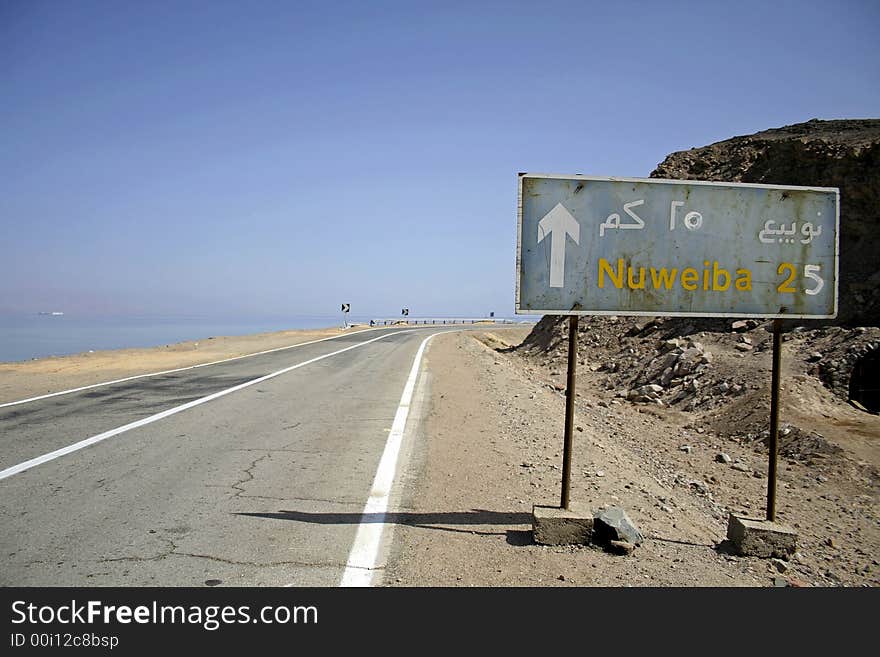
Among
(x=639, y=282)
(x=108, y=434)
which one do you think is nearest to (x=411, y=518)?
(x=639, y=282)

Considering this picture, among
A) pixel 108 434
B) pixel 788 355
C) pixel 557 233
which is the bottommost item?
pixel 108 434

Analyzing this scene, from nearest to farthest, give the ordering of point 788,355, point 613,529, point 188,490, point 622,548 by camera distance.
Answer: point 622,548
point 613,529
point 188,490
point 788,355

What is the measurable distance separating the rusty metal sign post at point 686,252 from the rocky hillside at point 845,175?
41.1 feet

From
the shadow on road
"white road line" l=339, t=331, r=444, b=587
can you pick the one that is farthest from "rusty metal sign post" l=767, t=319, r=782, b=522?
"white road line" l=339, t=331, r=444, b=587

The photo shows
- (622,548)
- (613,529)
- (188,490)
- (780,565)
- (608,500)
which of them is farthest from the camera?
(608,500)

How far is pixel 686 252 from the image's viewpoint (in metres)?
5.44

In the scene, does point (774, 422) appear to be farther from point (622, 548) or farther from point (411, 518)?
point (411, 518)

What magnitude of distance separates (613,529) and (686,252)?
2.52 m

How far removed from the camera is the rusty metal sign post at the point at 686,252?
5.33 m

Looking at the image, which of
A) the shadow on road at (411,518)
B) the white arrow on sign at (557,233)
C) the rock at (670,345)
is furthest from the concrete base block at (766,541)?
the rock at (670,345)

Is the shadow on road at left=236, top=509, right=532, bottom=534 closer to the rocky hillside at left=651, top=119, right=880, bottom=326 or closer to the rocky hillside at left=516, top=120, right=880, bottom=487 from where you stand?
the rocky hillside at left=516, top=120, right=880, bottom=487

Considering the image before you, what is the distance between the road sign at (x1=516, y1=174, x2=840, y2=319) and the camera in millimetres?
5324
